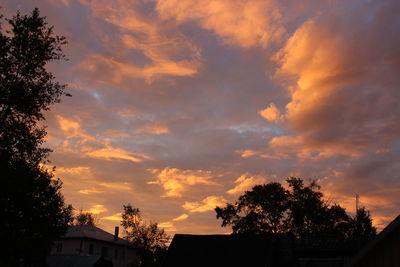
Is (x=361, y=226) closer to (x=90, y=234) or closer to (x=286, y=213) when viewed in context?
(x=286, y=213)

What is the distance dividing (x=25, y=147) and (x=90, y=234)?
45.3m

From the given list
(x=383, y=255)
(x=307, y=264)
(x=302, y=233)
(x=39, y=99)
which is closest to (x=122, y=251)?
(x=302, y=233)

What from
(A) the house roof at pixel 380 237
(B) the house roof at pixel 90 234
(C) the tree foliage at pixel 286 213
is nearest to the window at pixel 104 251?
(B) the house roof at pixel 90 234

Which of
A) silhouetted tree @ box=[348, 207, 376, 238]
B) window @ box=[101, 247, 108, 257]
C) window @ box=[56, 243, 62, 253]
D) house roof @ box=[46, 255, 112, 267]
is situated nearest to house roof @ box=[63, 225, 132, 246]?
window @ box=[101, 247, 108, 257]

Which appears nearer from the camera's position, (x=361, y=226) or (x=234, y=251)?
(x=234, y=251)

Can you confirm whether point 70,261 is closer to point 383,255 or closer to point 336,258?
point 336,258

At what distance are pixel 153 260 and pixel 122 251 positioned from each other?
31.8 ft

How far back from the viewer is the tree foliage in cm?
6750

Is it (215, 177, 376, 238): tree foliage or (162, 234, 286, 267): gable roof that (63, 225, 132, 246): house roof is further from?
(162, 234, 286, 267): gable roof

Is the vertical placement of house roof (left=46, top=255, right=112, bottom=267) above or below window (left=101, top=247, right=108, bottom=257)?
below

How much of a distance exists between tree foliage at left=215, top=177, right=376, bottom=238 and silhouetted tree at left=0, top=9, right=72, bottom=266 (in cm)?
4115

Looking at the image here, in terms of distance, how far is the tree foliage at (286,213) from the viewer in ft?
221

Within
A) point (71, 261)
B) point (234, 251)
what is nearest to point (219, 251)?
point (234, 251)

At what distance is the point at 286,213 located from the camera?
69.4 m
